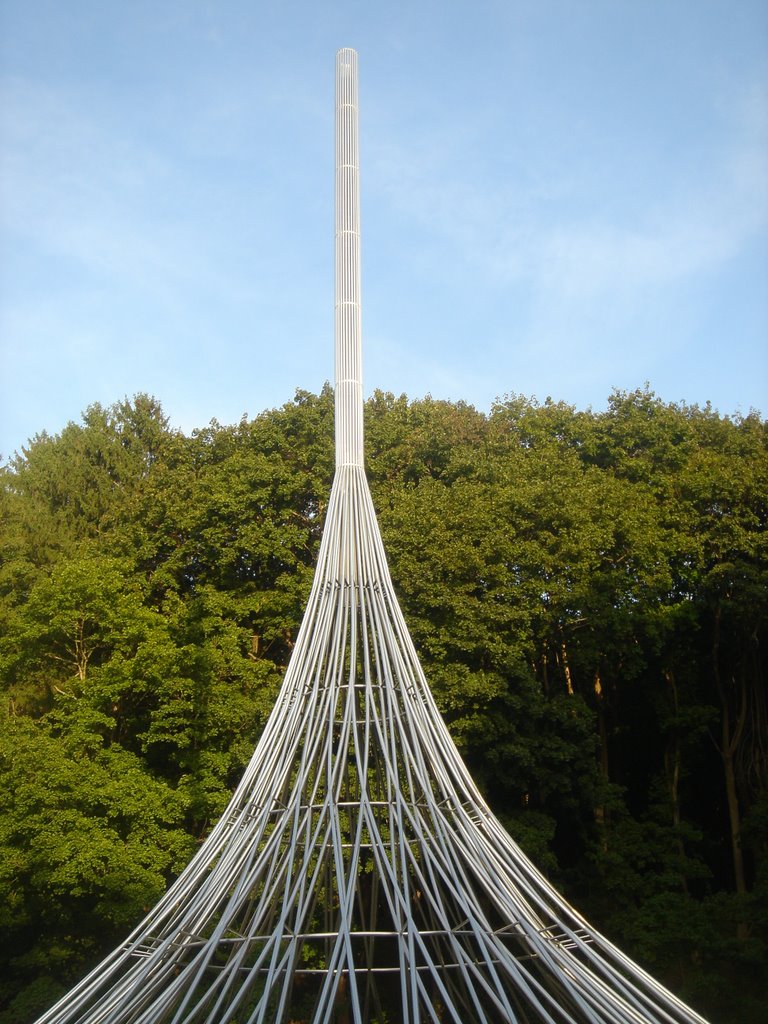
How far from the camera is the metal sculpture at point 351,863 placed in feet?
25.5

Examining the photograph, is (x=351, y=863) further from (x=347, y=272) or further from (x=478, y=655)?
(x=478, y=655)

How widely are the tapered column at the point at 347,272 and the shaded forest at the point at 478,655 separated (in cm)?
452

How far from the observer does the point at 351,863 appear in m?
8.52

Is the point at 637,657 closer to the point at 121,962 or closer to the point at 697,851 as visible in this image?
the point at 697,851

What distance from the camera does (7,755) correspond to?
1390cm

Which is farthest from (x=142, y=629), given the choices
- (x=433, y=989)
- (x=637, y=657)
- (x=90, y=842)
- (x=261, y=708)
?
(x=637, y=657)

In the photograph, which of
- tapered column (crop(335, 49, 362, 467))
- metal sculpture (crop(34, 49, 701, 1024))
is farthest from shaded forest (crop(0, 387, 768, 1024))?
tapered column (crop(335, 49, 362, 467))

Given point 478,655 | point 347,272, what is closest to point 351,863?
point 347,272

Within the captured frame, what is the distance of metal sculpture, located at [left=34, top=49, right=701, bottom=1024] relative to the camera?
25.5ft

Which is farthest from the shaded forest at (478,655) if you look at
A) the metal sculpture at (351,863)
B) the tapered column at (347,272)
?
the tapered column at (347,272)

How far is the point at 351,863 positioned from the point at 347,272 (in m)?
5.96

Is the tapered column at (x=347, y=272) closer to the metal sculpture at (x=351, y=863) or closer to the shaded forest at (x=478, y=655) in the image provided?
the metal sculpture at (x=351, y=863)

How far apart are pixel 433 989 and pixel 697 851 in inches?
232

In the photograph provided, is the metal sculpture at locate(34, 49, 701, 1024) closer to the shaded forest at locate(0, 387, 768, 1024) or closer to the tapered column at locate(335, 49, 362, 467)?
the tapered column at locate(335, 49, 362, 467)
